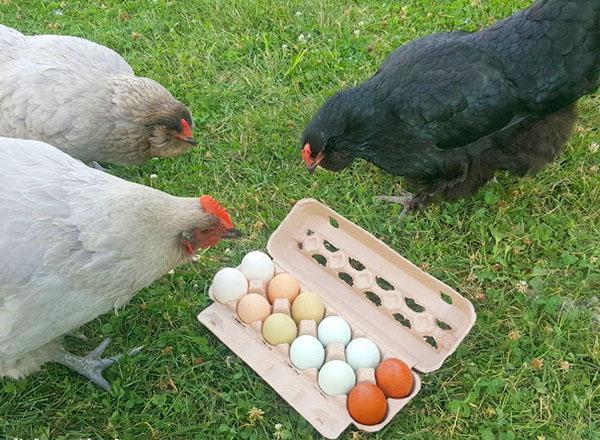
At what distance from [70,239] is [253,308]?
88cm

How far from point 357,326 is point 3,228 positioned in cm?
149

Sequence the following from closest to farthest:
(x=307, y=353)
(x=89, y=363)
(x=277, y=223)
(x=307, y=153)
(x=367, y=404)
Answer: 1. (x=367, y=404)
2. (x=307, y=353)
3. (x=89, y=363)
4. (x=307, y=153)
5. (x=277, y=223)

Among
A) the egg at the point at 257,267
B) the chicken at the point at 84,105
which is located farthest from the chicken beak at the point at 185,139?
the egg at the point at 257,267

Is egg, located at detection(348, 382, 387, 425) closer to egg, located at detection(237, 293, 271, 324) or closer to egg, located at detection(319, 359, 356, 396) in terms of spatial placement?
egg, located at detection(319, 359, 356, 396)

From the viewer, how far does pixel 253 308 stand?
8.38 ft

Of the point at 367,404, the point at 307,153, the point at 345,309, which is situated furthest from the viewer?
the point at 307,153

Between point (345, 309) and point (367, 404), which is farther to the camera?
point (345, 309)

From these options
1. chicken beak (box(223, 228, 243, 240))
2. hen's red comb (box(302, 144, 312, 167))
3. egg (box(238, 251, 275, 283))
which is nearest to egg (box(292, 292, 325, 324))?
egg (box(238, 251, 275, 283))

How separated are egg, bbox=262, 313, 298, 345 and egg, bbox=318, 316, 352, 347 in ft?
0.41

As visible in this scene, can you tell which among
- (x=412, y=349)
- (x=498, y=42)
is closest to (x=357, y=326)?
(x=412, y=349)

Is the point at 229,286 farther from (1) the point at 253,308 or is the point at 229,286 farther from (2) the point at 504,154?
(2) the point at 504,154

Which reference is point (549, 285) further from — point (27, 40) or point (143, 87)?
point (27, 40)

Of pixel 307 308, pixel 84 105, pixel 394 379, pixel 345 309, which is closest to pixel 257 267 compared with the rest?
pixel 307 308

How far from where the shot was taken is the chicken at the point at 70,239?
1976mm
